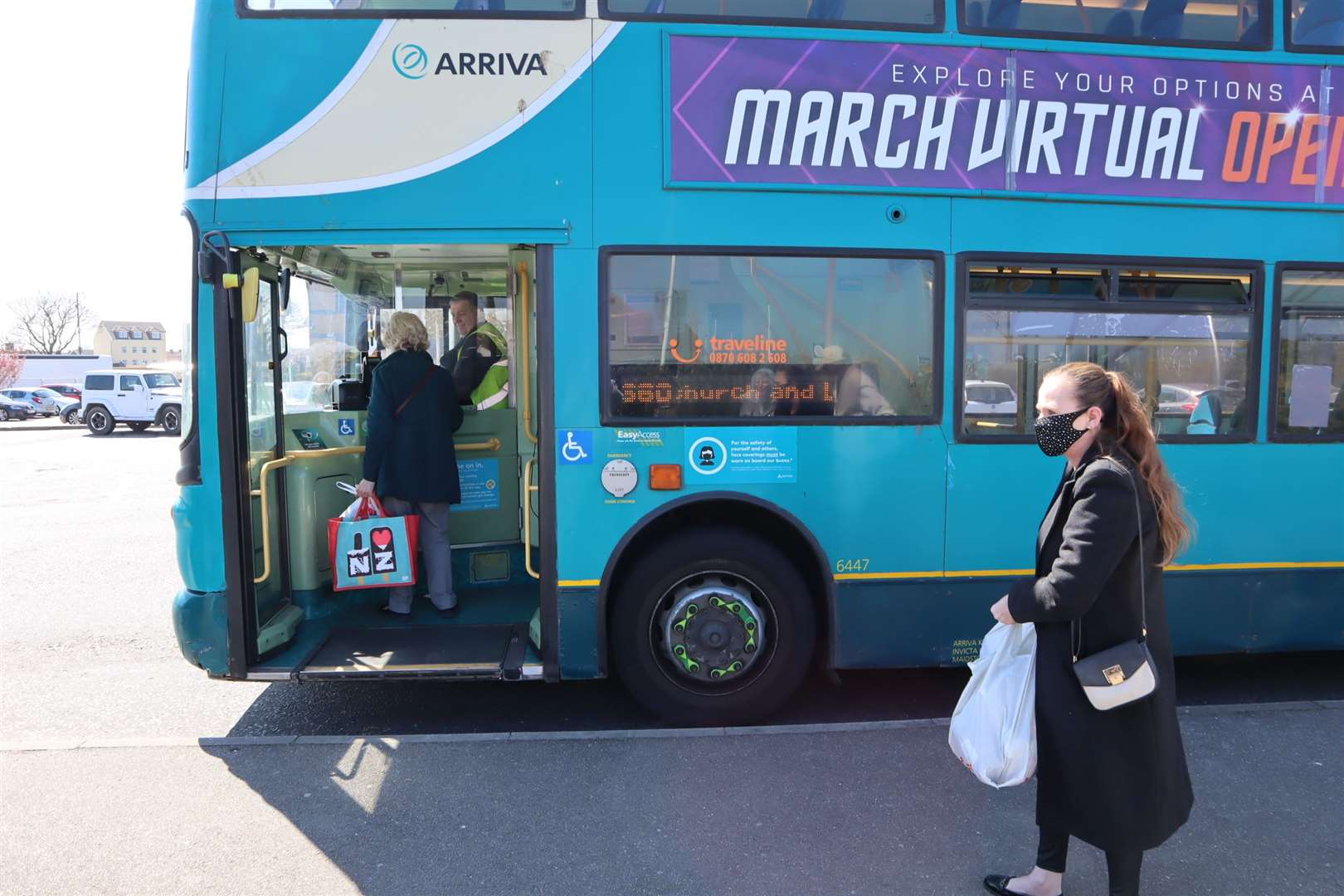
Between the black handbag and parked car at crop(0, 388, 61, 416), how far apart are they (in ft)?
149

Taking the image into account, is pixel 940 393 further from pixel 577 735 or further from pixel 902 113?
pixel 577 735

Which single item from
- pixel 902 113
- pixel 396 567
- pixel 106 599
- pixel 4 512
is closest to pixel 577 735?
pixel 396 567

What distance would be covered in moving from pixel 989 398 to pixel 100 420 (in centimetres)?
3104

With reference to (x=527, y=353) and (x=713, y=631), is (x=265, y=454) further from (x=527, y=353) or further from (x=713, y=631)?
(x=713, y=631)

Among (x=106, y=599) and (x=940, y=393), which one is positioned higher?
(x=940, y=393)

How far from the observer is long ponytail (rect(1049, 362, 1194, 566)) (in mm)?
2594

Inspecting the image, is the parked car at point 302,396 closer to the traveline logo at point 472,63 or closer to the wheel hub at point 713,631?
the traveline logo at point 472,63

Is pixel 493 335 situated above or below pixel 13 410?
above

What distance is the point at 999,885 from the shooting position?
3.00 metres

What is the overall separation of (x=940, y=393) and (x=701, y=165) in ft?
5.25

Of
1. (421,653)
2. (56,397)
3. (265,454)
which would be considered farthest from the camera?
(56,397)

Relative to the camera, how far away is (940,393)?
436cm

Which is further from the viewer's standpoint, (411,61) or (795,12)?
(795,12)

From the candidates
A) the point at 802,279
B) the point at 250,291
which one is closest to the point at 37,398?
the point at 250,291
